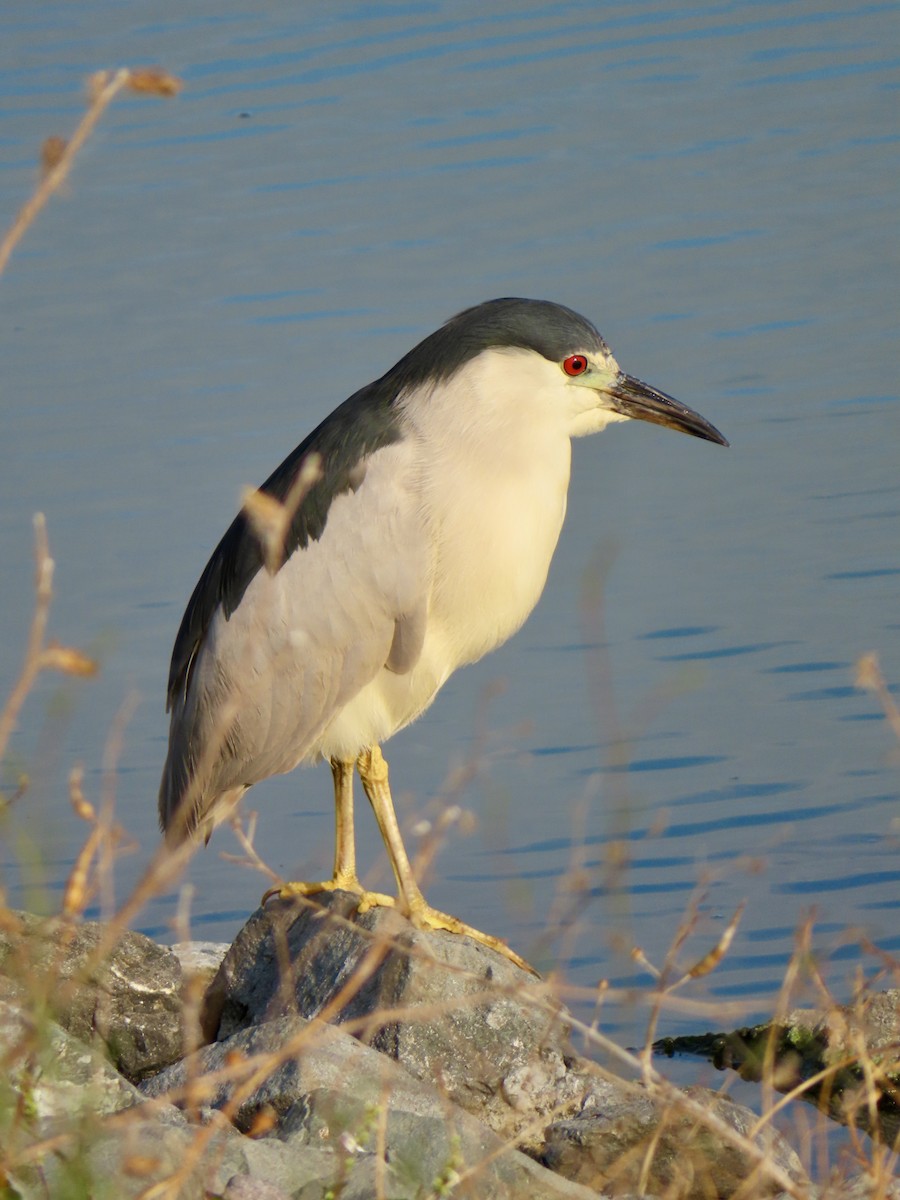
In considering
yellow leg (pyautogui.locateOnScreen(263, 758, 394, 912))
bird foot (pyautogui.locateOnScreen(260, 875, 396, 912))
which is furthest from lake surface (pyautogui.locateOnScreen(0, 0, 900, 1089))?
yellow leg (pyautogui.locateOnScreen(263, 758, 394, 912))

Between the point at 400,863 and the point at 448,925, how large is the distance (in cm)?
22

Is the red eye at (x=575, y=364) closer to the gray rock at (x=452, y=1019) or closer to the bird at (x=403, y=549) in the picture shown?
the bird at (x=403, y=549)

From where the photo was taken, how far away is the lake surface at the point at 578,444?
667 cm

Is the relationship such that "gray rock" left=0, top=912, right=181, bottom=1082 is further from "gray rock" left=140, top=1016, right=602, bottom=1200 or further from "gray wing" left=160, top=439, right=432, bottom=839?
"gray rock" left=140, top=1016, right=602, bottom=1200

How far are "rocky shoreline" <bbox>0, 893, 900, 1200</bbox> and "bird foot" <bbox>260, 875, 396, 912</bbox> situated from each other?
0.06m

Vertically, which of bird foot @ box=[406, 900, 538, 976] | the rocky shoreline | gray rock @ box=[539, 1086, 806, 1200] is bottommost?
gray rock @ box=[539, 1086, 806, 1200]

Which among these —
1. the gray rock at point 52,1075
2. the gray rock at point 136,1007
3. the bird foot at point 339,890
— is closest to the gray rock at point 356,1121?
the gray rock at point 52,1075

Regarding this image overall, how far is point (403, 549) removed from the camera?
545 centimetres

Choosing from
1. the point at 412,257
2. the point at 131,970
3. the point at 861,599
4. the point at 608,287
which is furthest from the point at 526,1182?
the point at 412,257

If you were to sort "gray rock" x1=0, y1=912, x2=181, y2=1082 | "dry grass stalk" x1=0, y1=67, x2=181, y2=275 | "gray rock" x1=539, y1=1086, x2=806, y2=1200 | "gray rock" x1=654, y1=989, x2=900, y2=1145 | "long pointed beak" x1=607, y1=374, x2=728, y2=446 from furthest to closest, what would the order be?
"long pointed beak" x1=607, y1=374, x2=728, y2=446, "gray rock" x1=0, y1=912, x2=181, y2=1082, "gray rock" x1=654, y1=989, x2=900, y2=1145, "gray rock" x1=539, y1=1086, x2=806, y2=1200, "dry grass stalk" x1=0, y1=67, x2=181, y2=275

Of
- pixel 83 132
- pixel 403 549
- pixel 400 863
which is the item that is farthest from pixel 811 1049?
pixel 83 132

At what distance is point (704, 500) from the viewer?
389 inches

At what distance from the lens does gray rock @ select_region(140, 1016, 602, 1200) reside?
3.21 meters

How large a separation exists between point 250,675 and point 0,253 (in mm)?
3327
